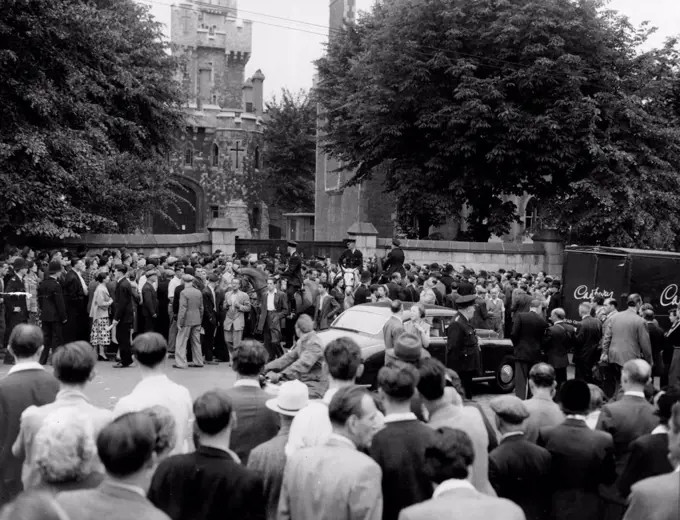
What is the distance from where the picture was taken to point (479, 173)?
3353cm

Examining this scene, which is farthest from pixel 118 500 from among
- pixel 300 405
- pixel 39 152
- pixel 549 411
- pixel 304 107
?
pixel 304 107

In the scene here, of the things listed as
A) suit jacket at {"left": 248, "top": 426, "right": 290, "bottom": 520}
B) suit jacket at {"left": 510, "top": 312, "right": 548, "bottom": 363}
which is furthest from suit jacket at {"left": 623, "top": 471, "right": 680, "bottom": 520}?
suit jacket at {"left": 510, "top": 312, "right": 548, "bottom": 363}

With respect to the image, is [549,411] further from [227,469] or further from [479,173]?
[479,173]

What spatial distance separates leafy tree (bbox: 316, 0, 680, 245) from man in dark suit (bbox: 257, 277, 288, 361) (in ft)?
56.3

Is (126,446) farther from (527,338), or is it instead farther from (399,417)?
(527,338)

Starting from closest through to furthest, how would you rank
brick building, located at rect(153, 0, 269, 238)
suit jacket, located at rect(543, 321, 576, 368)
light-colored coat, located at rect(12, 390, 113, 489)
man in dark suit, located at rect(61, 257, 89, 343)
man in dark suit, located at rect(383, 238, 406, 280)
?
1. light-colored coat, located at rect(12, 390, 113, 489)
2. suit jacket, located at rect(543, 321, 576, 368)
3. man in dark suit, located at rect(61, 257, 89, 343)
4. man in dark suit, located at rect(383, 238, 406, 280)
5. brick building, located at rect(153, 0, 269, 238)

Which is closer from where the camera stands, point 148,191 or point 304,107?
point 148,191

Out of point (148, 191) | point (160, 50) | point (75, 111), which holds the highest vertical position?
point (160, 50)

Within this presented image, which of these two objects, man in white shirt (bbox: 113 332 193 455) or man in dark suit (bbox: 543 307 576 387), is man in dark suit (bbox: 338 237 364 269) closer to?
man in dark suit (bbox: 543 307 576 387)

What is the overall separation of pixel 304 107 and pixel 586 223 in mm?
38577

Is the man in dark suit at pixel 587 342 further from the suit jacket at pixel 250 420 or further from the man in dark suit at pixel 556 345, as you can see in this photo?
the suit jacket at pixel 250 420

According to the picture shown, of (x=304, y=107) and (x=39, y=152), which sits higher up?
(x=304, y=107)

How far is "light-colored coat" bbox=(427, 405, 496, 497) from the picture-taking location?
5.21m

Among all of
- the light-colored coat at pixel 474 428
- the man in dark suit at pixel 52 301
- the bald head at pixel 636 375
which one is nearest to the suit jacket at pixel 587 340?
the bald head at pixel 636 375
